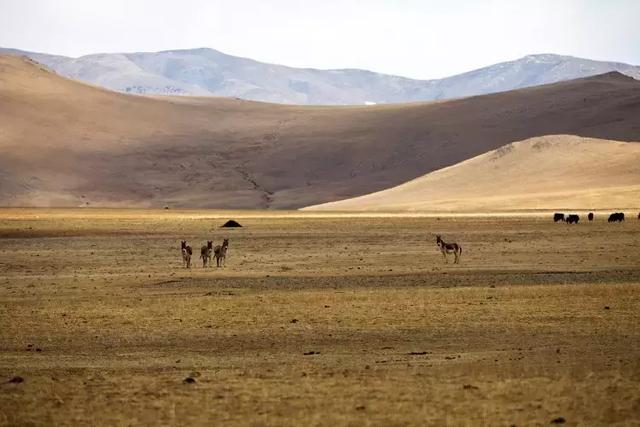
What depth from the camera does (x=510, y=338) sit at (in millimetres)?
17547

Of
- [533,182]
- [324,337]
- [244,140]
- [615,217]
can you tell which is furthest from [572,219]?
[244,140]

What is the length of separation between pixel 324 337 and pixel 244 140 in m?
125

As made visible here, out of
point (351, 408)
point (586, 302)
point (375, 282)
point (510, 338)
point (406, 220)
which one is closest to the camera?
point (351, 408)

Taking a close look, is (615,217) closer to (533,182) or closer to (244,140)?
(533,182)

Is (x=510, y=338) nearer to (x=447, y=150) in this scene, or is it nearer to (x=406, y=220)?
(x=406, y=220)

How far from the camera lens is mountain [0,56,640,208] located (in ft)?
375

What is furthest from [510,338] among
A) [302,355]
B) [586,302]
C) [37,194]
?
[37,194]

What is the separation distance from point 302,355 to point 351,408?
14.3 ft

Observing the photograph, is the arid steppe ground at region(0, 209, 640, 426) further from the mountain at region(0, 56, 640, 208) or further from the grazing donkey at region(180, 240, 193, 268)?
the mountain at region(0, 56, 640, 208)

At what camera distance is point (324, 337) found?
18.2 m

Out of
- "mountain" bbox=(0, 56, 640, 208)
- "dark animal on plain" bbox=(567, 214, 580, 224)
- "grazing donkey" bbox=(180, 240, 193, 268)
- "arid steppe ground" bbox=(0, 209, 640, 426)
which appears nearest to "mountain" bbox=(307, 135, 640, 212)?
"mountain" bbox=(0, 56, 640, 208)

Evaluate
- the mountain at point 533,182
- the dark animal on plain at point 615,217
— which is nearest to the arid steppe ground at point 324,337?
the dark animal on plain at point 615,217

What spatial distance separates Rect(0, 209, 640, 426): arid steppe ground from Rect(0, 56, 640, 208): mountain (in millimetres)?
74607

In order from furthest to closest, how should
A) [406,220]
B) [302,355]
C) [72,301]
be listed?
1. [406,220]
2. [72,301]
3. [302,355]
